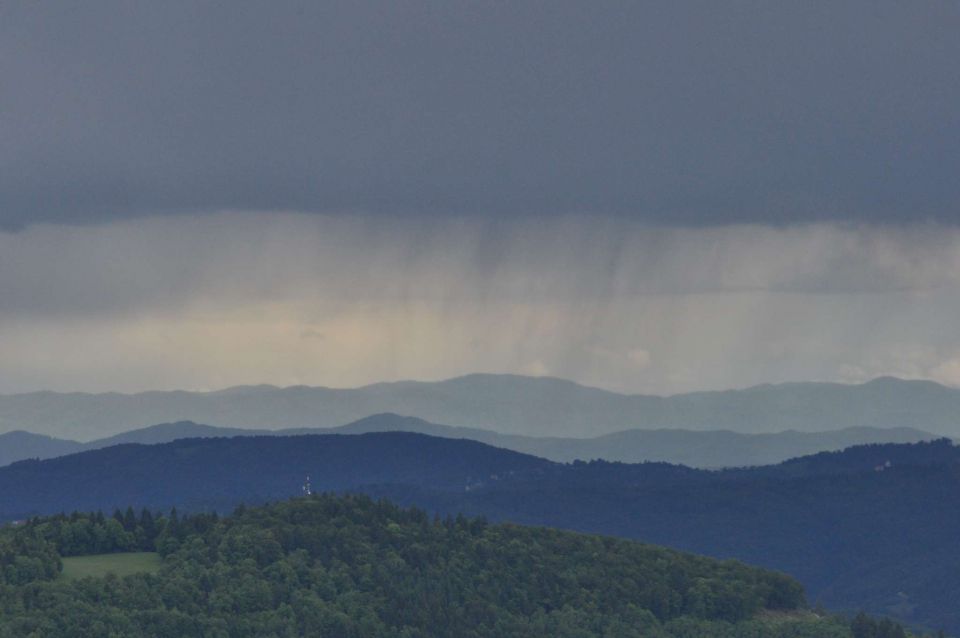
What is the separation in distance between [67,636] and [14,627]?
17.5 feet

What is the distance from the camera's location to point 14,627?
19712 cm

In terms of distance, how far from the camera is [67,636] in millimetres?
199375
